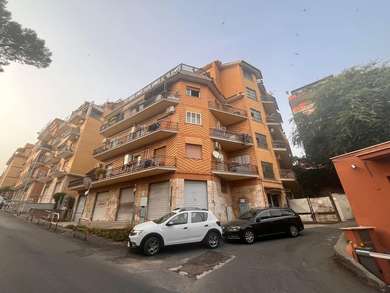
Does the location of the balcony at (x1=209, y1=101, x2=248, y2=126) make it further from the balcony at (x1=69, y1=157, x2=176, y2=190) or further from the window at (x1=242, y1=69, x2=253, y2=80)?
the balcony at (x1=69, y1=157, x2=176, y2=190)

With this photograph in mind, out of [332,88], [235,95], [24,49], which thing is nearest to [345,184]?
[332,88]

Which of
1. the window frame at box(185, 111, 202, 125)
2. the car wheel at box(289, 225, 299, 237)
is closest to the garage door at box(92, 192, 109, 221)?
the window frame at box(185, 111, 202, 125)

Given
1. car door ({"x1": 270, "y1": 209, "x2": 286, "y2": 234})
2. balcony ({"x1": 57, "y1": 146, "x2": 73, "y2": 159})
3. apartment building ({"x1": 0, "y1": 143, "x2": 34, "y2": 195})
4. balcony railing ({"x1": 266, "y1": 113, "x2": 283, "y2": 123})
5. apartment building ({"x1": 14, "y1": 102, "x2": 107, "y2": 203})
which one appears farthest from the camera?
apartment building ({"x1": 0, "y1": 143, "x2": 34, "y2": 195})

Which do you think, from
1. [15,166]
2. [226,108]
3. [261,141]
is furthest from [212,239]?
[15,166]

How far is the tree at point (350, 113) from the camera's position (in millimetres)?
14383

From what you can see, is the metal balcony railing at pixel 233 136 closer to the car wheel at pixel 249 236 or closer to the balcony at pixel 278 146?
the balcony at pixel 278 146

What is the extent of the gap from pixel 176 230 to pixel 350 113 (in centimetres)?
1527

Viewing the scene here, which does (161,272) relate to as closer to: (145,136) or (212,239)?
(212,239)

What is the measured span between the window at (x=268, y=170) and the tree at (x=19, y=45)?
62.0 feet

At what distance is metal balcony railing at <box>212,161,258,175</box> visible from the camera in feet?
58.3

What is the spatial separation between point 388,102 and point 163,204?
18.5 metres

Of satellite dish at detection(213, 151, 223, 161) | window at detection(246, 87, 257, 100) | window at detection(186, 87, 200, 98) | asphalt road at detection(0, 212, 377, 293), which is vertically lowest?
asphalt road at detection(0, 212, 377, 293)

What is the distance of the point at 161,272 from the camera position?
6.02 meters

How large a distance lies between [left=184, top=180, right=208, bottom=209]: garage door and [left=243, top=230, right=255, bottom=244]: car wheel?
19.2 ft
